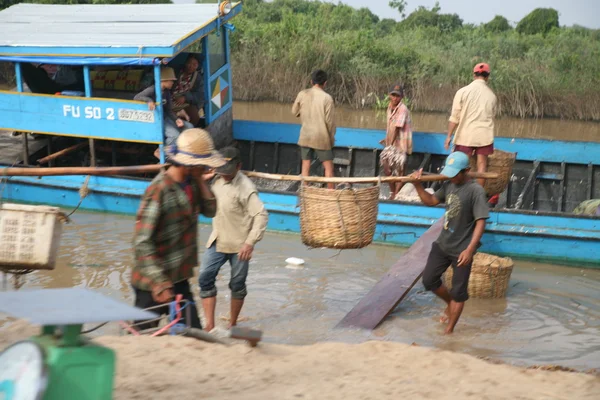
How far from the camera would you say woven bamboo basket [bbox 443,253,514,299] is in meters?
7.55

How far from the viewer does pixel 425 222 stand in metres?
9.27

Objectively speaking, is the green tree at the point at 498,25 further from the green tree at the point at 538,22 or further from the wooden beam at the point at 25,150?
the wooden beam at the point at 25,150

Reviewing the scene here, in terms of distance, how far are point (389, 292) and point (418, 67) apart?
15243 mm

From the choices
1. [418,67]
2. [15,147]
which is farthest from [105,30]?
[418,67]

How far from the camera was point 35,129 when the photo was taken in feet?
34.0

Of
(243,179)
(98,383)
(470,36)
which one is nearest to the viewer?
(98,383)

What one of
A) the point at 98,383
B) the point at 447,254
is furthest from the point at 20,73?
the point at 98,383

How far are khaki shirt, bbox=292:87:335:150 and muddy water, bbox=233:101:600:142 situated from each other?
9.10 metres

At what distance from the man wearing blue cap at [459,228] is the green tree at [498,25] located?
26.5 m

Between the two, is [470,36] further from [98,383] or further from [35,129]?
[98,383]

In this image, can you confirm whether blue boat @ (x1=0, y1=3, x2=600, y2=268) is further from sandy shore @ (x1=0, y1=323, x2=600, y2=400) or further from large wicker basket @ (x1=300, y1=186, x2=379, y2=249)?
sandy shore @ (x1=0, y1=323, x2=600, y2=400)

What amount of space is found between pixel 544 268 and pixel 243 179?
4.44 meters

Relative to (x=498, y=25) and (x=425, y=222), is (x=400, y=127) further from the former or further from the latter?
(x=498, y=25)

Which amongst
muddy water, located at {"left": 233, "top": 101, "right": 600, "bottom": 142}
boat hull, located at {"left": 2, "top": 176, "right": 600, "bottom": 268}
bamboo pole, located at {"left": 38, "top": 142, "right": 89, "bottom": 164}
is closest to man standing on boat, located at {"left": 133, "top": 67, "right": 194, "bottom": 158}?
boat hull, located at {"left": 2, "top": 176, "right": 600, "bottom": 268}
